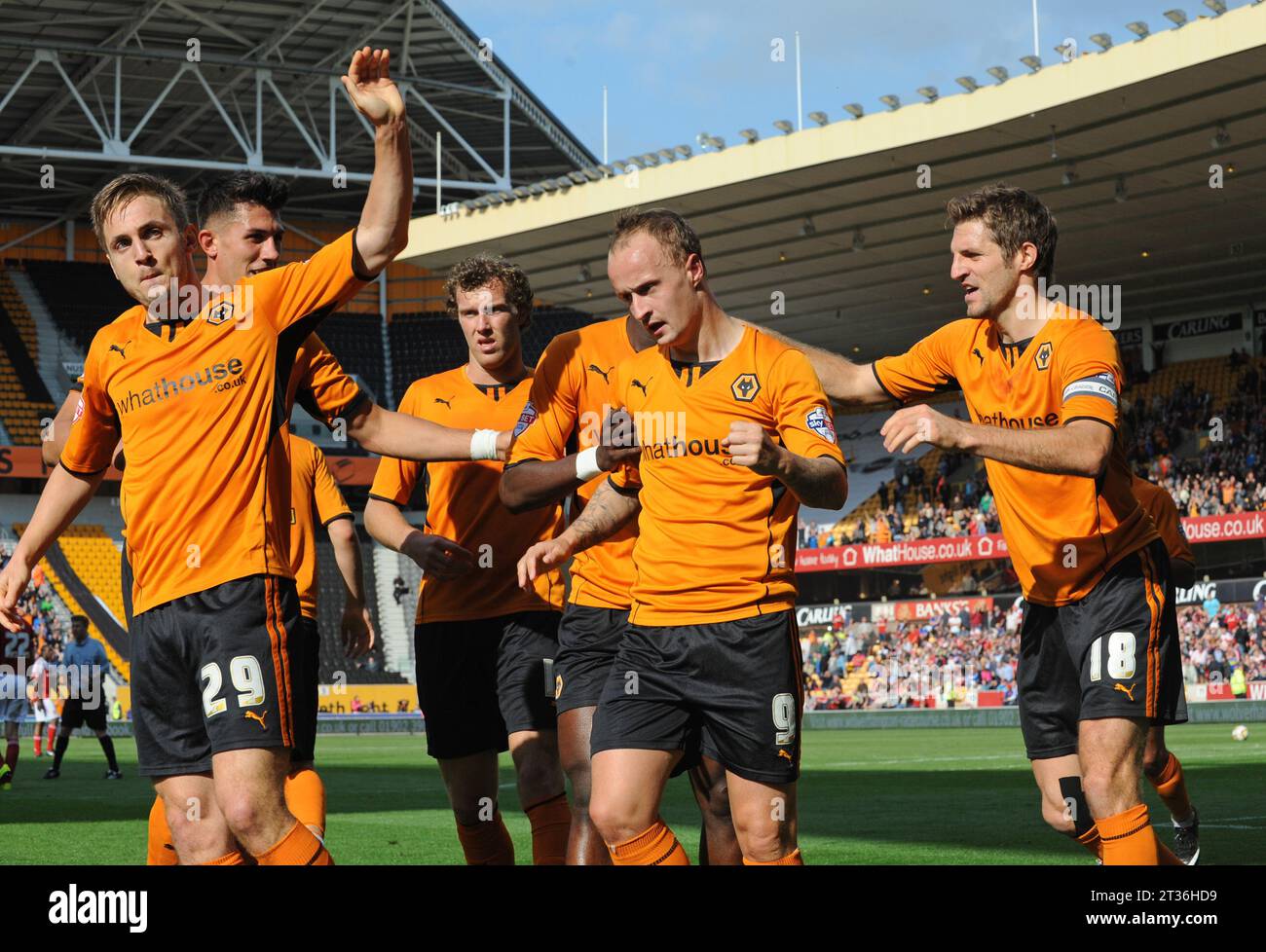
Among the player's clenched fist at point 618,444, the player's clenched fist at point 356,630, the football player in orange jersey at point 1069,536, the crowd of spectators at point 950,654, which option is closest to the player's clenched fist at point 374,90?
the player's clenched fist at point 618,444

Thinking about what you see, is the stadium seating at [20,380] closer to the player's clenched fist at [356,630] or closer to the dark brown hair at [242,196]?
the player's clenched fist at [356,630]

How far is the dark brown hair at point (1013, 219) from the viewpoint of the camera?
5.68 meters

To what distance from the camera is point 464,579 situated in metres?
6.66

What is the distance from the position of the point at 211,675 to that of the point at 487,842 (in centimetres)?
235

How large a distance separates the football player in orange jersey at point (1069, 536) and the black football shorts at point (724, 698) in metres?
1.08

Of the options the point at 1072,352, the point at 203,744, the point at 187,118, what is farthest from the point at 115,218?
the point at 187,118

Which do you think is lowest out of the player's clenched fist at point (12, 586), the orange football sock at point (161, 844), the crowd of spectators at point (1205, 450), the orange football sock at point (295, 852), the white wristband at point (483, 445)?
the orange football sock at point (161, 844)

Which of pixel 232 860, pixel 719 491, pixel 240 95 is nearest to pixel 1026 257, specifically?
pixel 719 491

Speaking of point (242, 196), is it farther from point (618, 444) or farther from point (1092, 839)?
point (1092, 839)

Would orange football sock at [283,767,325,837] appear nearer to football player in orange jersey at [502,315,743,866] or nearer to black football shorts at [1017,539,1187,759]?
football player in orange jersey at [502,315,743,866]

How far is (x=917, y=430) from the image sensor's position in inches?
181

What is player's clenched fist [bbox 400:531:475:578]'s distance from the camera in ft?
20.6

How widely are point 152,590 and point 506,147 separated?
1258 inches
